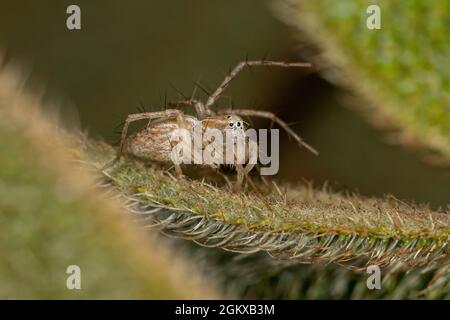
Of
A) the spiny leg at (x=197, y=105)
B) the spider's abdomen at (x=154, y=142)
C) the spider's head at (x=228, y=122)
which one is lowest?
the spider's abdomen at (x=154, y=142)

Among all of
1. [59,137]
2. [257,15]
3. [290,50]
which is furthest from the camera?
[257,15]

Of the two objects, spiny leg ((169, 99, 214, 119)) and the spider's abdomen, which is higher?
spiny leg ((169, 99, 214, 119))

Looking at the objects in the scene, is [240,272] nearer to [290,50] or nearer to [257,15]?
[290,50]

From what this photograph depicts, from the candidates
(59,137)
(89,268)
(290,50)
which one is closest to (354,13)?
(59,137)

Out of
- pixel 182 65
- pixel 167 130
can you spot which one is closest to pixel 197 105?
pixel 167 130

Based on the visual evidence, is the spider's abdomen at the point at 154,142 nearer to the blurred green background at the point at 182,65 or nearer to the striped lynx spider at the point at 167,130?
the striped lynx spider at the point at 167,130

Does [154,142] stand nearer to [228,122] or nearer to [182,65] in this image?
[228,122]

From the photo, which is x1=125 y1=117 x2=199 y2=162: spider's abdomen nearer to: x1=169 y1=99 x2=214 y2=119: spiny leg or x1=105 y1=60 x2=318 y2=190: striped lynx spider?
x1=105 y1=60 x2=318 y2=190: striped lynx spider

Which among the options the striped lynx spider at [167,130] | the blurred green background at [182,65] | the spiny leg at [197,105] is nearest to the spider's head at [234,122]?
the striped lynx spider at [167,130]

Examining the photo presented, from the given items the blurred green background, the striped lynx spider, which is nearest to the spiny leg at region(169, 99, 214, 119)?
the striped lynx spider
